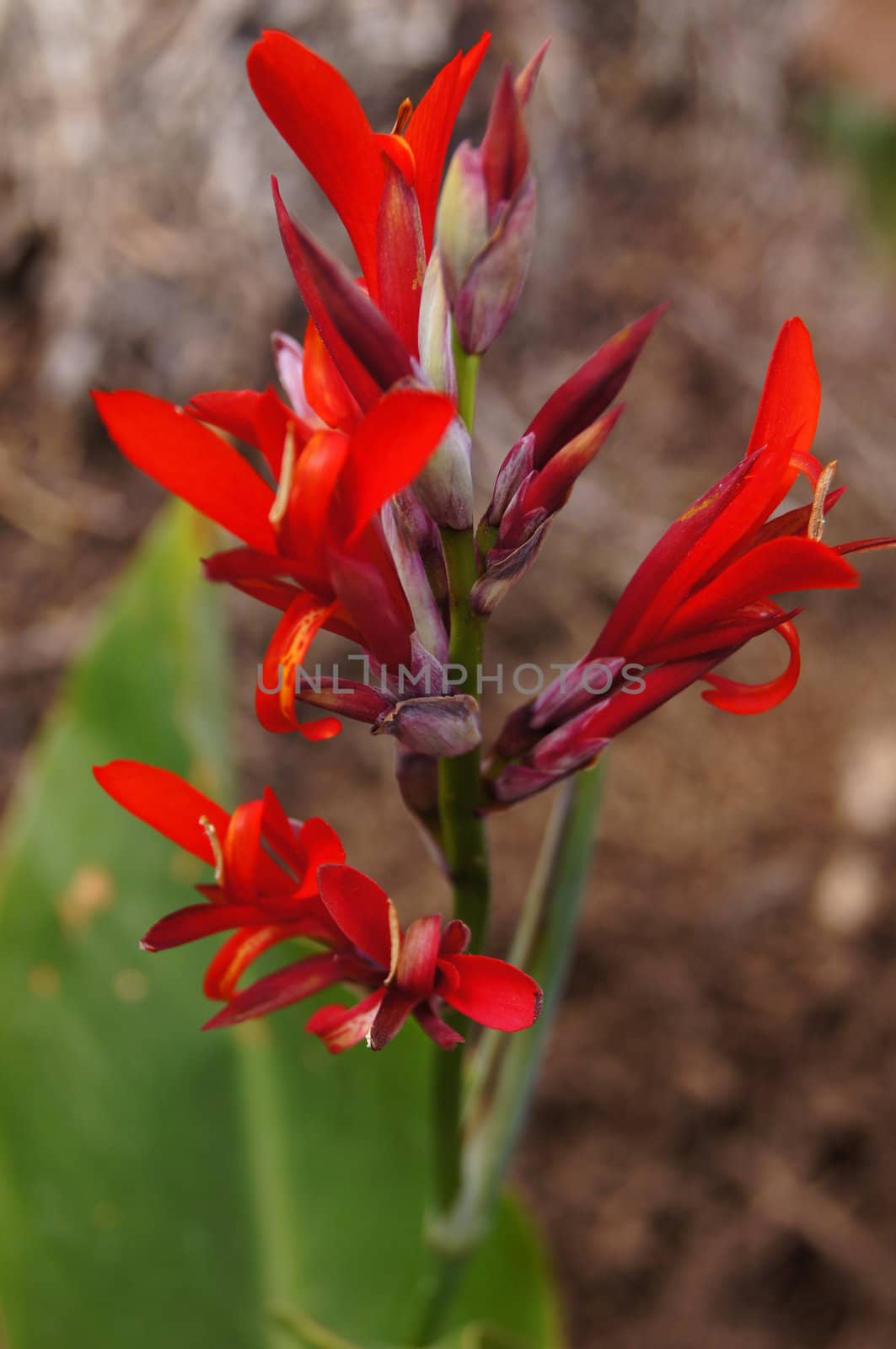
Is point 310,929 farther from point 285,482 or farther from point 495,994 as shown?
point 285,482

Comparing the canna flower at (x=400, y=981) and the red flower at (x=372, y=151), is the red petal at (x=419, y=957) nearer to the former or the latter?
the canna flower at (x=400, y=981)

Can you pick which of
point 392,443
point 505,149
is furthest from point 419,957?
point 505,149

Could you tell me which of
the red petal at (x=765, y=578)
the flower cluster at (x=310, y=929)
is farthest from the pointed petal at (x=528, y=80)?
the flower cluster at (x=310, y=929)

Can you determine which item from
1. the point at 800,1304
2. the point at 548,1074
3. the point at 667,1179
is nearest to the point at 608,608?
the point at 548,1074

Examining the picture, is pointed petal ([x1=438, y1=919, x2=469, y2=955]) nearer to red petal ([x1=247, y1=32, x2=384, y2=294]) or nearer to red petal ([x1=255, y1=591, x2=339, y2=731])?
red petal ([x1=255, y1=591, x2=339, y2=731])

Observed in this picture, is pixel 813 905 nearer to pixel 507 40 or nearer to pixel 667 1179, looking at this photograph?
pixel 667 1179

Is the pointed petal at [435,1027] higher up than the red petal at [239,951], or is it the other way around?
the red petal at [239,951]
